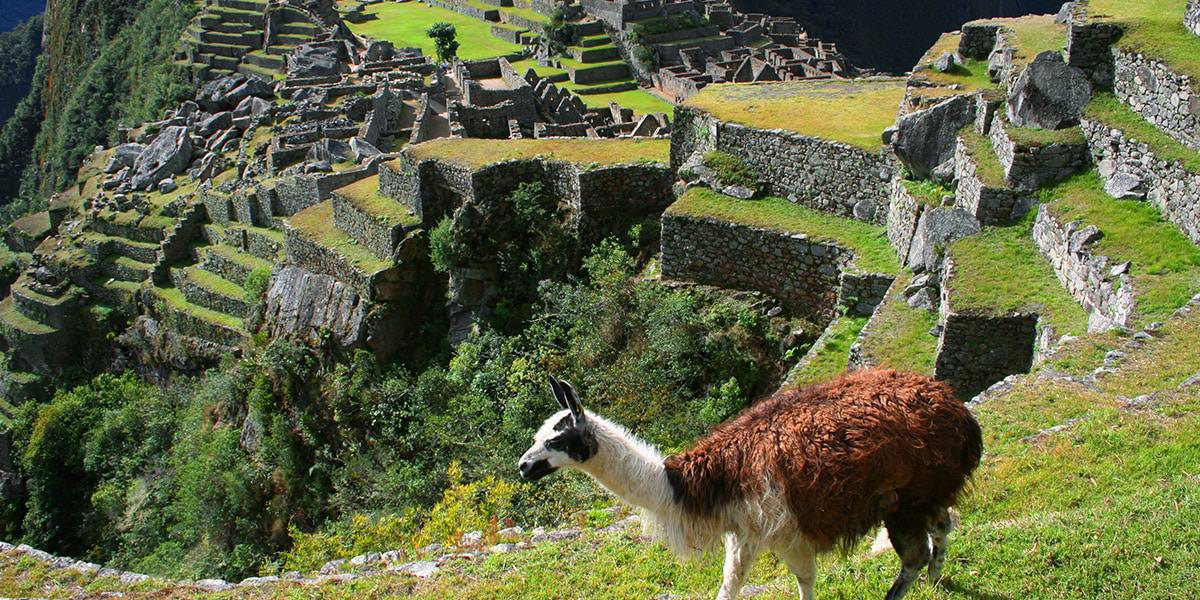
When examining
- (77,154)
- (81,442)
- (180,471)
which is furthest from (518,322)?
(77,154)

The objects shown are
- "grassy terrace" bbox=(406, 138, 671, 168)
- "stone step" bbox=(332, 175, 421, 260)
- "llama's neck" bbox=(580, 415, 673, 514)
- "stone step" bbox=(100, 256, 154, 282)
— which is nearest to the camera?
"llama's neck" bbox=(580, 415, 673, 514)

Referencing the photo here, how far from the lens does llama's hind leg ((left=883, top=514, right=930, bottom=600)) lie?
460cm

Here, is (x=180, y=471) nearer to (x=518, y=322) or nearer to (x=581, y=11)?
(x=518, y=322)

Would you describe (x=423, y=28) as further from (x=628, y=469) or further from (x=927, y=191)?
(x=628, y=469)

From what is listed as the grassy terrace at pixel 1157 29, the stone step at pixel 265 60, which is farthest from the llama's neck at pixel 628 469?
the stone step at pixel 265 60

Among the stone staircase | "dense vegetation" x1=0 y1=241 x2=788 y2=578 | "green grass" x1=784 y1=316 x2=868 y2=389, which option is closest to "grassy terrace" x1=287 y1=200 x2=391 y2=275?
"dense vegetation" x1=0 y1=241 x2=788 y2=578

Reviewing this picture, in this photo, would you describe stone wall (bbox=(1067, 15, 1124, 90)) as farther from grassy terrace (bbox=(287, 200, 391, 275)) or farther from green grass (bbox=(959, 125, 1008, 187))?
grassy terrace (bbox=(287, 200, 391, 275))

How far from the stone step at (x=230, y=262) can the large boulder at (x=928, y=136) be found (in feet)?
44.8

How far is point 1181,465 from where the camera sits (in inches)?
214

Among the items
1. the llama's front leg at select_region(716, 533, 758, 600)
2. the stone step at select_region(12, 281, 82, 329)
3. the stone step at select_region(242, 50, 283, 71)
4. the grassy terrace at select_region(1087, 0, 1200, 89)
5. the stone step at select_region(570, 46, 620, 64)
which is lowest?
the stone step at select_region(12, 281, 82, 329)

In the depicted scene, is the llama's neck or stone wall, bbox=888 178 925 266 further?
stone wall, bbox=888 178 925 266

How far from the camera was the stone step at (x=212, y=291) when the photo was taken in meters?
20.0

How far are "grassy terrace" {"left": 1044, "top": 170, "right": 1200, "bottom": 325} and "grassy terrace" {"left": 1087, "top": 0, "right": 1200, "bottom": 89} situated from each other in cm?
130

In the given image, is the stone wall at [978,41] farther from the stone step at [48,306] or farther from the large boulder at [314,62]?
the large boulder at [314,62]
